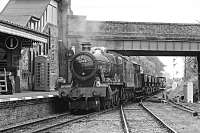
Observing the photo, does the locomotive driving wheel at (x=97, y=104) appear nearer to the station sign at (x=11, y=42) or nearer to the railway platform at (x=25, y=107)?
the railway platform at (x=25, y=107)

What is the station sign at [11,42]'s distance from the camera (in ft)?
61.1

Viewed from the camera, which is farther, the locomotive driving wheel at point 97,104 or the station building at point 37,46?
the station building at point 37,46

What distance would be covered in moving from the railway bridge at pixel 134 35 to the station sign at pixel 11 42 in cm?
902

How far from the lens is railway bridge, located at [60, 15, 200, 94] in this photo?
27891mm

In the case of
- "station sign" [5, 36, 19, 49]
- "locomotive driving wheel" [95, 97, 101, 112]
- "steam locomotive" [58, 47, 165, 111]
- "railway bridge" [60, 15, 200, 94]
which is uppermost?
"railway bridge" [60, 15, 200, 94]

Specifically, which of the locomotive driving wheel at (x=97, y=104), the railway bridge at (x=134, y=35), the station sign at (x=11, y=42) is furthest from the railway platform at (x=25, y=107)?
the railway bridge at (x=134, y=35)

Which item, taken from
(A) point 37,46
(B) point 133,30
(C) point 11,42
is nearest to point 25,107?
(C) point 11,42

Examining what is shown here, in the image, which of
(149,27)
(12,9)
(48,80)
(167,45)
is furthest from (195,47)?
(12,9)

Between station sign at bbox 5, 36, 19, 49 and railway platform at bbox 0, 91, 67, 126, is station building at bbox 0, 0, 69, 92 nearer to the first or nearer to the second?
station sign at bbox 5, 36, 19, 49

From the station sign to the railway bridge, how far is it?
9019 millimetres

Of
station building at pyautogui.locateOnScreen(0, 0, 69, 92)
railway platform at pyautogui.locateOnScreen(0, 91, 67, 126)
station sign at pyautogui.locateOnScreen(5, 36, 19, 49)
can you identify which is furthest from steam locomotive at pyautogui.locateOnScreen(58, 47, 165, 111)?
station building at pyautogui.locateOnScreen(0, 0, 69, 92)

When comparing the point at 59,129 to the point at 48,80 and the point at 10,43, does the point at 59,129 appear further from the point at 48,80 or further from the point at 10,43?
the point at 48,80

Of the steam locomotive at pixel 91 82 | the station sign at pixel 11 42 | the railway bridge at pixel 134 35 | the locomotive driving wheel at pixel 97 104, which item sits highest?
the railway bridge at pixel 134 35

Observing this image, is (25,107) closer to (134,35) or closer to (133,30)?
(134,35)
